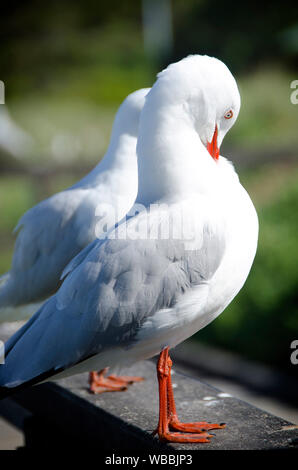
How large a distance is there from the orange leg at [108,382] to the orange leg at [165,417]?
0.61 m

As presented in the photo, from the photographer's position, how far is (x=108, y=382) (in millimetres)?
2980

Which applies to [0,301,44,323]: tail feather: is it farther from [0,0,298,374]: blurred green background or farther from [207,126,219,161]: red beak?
[0,0,298,374]: blurred green background

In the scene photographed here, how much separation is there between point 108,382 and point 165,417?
714 millimetres

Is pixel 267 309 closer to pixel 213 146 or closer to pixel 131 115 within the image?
pixel 131 115

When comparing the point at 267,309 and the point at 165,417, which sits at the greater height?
the point at 165,417

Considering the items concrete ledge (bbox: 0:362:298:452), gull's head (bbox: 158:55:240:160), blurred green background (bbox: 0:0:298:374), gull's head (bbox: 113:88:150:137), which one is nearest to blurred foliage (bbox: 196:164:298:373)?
blurred green background (bbox: 0:0:298:374)

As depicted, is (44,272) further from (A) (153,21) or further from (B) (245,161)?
(A) (153,21)

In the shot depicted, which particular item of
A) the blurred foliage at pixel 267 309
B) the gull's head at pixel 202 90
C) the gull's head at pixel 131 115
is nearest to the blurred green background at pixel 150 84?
the blurred foliage at pixel 267 309

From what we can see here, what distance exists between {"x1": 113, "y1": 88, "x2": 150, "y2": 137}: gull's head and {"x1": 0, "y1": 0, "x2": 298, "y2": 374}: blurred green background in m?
2.40

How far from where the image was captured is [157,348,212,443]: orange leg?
89.3 inches

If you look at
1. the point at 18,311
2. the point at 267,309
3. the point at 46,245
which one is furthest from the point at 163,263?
the point at 267,309

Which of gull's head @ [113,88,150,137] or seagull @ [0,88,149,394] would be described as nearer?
seagull @ [0,88,149,394]

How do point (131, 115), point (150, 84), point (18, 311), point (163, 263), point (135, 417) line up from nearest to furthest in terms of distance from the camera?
point (163, 263) → point (135, 417) → point (131, 115) → point (18, 311) → point (150, 84)

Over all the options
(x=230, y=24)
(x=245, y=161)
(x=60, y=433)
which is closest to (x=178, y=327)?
(x=60, y=433)
